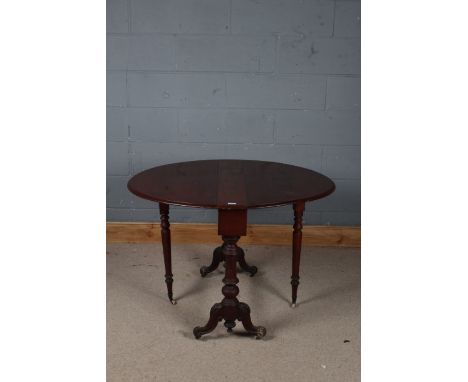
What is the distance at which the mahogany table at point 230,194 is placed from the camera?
2.03 meters

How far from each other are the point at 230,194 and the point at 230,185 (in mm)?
157

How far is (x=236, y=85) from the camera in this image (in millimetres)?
3094

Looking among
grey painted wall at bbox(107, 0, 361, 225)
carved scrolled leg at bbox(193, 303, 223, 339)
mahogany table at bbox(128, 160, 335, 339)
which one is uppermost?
grey painted wall at bbox(107, 0, 361, 225)

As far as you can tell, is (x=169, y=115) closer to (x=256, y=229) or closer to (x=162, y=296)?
(x=256, y=229)

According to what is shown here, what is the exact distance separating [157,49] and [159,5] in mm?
244

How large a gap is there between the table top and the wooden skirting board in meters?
0.70

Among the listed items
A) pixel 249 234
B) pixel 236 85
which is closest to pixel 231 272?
pixel 249 234

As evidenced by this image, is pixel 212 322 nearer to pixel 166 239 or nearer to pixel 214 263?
pixel 166 239

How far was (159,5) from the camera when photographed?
9.88ft

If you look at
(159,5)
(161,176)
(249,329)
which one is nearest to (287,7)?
(159,5)

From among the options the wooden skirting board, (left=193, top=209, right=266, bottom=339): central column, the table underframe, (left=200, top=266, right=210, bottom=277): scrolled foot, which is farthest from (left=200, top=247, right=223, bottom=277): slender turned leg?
(left=193, top=209, right=266, bottom=339): central column

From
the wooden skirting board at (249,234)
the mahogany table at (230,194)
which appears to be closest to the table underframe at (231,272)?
the mahogany table at (230,194)

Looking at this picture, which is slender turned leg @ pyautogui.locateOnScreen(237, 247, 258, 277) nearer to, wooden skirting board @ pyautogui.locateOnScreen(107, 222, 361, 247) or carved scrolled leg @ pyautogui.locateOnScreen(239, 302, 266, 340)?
wooden skirting board @ pyautogui.locateOnScreen(107, 222, 361, 247)

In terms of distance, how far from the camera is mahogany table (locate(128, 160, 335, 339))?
2.03m
